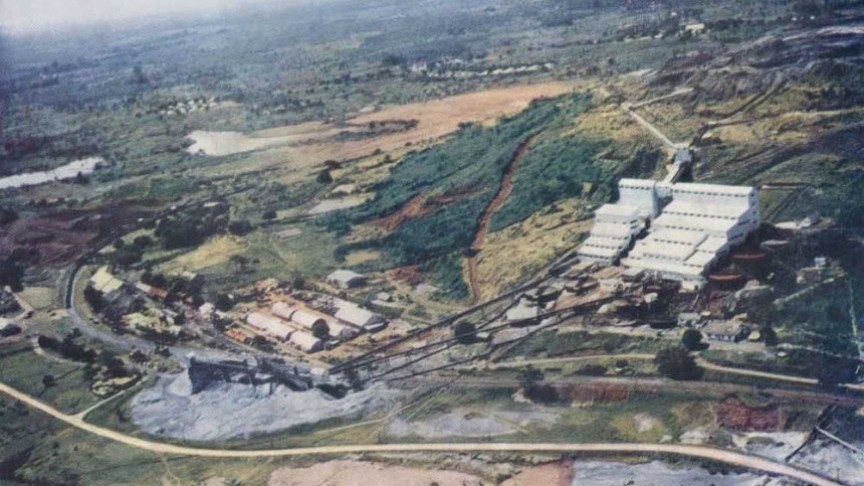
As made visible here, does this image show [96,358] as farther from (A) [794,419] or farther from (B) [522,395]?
(A) [794,419]

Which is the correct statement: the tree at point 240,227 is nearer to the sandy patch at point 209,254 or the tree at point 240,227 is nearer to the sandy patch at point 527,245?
the sandy patch at point 209,254

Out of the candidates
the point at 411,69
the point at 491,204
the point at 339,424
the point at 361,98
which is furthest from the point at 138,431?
the point at 411,69

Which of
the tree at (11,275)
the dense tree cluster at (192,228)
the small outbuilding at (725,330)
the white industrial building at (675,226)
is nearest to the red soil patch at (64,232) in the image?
the tree at (11,275)

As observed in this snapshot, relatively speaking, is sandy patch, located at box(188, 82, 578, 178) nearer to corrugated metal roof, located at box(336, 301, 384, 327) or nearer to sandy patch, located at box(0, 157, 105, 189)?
sandy patch, located at box(0, 157, 105, 189)

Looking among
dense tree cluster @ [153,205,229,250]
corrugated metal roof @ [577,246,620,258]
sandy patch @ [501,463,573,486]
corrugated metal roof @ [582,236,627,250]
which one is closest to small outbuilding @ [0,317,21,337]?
dense tree cluster @ [153,205,229,250]

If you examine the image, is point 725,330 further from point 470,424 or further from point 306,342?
point 306,342

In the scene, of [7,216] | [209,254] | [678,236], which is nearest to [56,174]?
[7,216]
